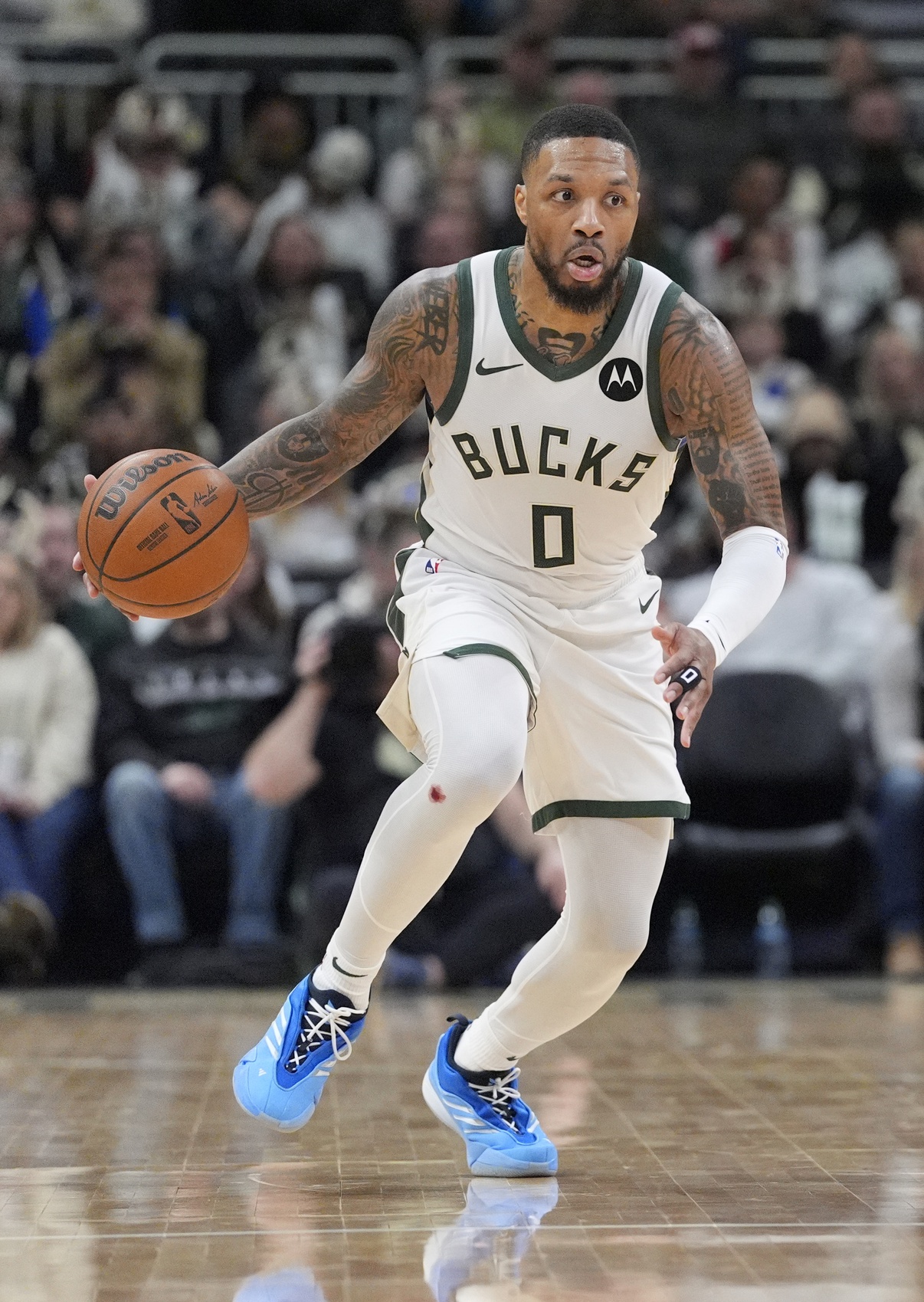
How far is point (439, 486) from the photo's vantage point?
4.32 metres

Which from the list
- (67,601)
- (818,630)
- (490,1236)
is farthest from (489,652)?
(67,601)

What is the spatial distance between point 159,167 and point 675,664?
8433 millimetres

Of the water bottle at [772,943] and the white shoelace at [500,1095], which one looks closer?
the white shoelace at [500,1095]

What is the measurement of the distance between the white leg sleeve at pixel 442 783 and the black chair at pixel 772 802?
4385 millimetres

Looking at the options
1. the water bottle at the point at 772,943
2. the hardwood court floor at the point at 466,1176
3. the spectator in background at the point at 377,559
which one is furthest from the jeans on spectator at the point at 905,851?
the spectator in background at the point at 377,559

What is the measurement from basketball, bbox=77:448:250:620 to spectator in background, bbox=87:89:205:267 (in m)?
7.12

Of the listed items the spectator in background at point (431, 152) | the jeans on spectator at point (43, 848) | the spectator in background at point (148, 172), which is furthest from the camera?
the spectator in background at point (431, 152)

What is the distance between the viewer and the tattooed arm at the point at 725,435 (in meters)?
4.06

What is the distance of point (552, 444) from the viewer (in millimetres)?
4105

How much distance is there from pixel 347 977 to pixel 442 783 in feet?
1.94

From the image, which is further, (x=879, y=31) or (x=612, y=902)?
(x=879, y=31)

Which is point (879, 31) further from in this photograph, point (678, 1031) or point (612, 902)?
point (612, 902)

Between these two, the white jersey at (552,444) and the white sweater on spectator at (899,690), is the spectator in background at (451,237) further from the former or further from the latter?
the white jersey at (552,444)

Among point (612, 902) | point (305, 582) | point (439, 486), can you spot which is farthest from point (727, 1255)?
point (305, 582)
